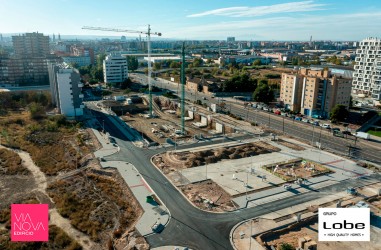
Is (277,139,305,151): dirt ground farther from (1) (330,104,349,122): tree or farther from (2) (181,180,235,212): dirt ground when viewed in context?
(2) (181,180,235,212): dirt ground

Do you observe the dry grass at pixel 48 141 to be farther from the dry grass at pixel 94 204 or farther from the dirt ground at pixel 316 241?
the dirt ground at pixel 316 241

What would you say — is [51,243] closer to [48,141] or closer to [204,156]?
[204,156]

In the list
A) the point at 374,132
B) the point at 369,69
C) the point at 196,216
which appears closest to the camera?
the point at 196,216

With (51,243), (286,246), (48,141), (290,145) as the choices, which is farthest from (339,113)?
(51,243)

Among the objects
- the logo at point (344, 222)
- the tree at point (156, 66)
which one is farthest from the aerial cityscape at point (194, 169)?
the tree at point (156, 66)

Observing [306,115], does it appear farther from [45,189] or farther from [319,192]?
[45,189]

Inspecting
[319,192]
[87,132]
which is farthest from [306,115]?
[87,132]
